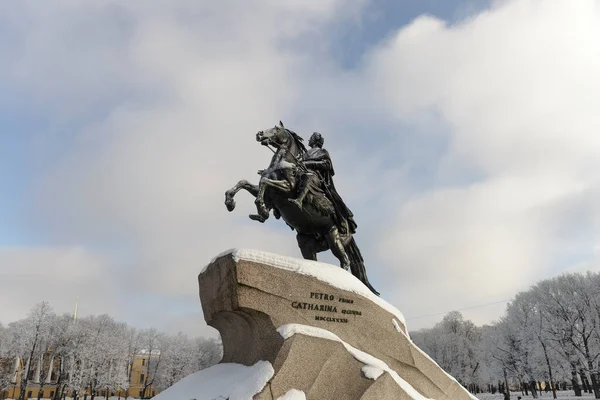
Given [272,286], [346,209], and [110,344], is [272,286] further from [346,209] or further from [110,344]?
[110,344]

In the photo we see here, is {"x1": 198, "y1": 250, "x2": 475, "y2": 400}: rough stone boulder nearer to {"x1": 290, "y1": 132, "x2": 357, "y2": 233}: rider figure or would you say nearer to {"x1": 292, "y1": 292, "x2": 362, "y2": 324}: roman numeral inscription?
{"x1": 292, "y1": 292, "x2": 362, "y2": 324}: roman numeral inscription

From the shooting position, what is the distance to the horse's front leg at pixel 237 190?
316 inches

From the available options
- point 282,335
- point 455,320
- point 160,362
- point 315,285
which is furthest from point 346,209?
point 455,320

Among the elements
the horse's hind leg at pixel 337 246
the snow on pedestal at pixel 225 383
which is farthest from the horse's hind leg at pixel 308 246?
the snow on pedestal at pixel 225 383

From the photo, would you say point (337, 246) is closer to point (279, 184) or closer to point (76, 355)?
point (279, 184)

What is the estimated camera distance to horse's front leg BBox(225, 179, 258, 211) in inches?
316

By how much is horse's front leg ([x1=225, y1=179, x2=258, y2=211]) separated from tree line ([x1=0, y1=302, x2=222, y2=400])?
38.8m

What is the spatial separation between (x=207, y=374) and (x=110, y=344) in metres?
45.6

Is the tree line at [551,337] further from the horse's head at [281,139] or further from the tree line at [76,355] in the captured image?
the tree line at [76,355]

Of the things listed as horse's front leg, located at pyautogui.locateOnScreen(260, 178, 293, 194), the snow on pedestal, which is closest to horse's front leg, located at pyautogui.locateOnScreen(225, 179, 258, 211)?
horse's front leg, located at pyautogui.locateOnScreen(260, 178, 293, 194)

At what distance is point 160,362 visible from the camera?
5431 centimetres

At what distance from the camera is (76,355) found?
43.2m

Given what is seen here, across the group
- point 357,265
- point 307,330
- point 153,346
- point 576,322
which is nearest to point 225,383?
point 307,330

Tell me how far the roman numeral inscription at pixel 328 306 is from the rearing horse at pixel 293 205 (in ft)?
6.41
